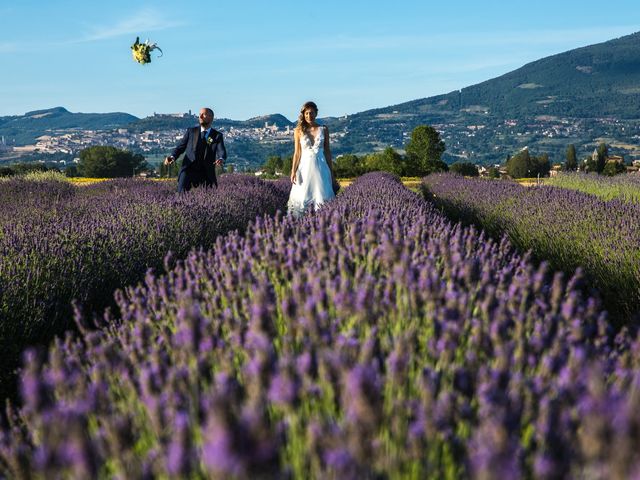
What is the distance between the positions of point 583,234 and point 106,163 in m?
72.5

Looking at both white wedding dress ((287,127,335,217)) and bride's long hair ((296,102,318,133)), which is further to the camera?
white wedding dress ((287,127,335,217))

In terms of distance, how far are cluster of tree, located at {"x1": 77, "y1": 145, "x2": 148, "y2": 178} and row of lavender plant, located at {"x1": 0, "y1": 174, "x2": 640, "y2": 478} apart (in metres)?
61.6

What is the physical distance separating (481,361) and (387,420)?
45cm

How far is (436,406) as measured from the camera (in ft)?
3.93

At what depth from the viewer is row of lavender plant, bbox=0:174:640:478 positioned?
35.6 inches

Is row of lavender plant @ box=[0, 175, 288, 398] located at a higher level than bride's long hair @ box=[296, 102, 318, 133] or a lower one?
lower

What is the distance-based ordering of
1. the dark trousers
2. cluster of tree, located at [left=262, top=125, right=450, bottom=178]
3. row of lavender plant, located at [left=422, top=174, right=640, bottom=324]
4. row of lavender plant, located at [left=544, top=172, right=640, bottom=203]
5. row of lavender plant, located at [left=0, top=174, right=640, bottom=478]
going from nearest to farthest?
row of lavender plant, located at [left=0, top=174, right=640, bottom=478] < row of lavender plant, located at [left=422, top=174, right=640, bottom=324] < the dark trousers < row of lavender plant, located at [left=544, top=172, right=640, bottom=203] < cluster of tree, located at [left=262, top=125, right=450, bottom=178]

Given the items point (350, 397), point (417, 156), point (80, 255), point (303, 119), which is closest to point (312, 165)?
point (303, 119)

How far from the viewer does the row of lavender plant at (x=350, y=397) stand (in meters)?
0.90

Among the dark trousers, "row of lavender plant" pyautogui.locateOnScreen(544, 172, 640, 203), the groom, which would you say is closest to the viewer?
the groom

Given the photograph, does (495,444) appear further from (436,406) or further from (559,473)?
(436,406)

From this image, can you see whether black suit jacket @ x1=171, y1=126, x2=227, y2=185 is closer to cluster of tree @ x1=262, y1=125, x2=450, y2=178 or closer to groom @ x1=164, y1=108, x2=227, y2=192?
groom @ x1=164, y1=108, x2=227, y2=192

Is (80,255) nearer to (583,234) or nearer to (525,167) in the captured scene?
(583,234)

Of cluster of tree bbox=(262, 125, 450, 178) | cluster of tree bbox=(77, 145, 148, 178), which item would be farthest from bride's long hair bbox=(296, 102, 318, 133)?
cluster of tree bbox=(77, 145, 148, 178)
